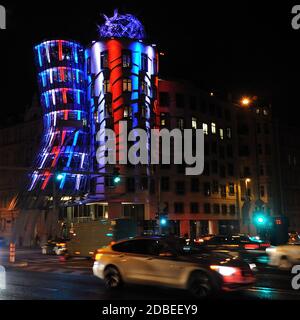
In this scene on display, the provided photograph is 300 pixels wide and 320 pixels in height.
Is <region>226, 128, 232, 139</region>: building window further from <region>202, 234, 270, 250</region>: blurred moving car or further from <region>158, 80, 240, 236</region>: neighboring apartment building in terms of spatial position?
<region>202, 234, 270, 250</region>: blurred moving car

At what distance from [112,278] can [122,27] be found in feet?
168

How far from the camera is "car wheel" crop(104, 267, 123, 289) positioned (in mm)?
14766

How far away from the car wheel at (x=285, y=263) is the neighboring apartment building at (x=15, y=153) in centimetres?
5677

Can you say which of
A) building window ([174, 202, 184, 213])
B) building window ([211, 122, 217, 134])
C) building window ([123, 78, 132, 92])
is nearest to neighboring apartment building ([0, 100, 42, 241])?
building window ([123, 78, 132, 92])

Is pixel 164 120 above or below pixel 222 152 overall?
above

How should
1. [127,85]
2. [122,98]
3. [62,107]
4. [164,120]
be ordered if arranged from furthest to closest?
[164,120] → [62,107] → [127,85] → [122,98]

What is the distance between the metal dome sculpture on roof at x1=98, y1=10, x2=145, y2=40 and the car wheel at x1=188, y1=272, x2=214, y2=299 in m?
51.8

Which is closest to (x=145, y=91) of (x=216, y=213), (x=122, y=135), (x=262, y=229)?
(x=122, y=135)

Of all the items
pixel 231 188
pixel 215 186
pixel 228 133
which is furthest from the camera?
pixel 228 133

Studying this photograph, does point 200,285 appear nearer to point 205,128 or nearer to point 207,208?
point 207,208

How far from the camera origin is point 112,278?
14930 mm

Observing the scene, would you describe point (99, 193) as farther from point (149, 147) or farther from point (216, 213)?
point (216, 213)

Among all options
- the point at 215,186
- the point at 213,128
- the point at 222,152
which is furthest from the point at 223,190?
the point at 213,128

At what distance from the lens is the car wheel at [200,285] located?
12.8m
